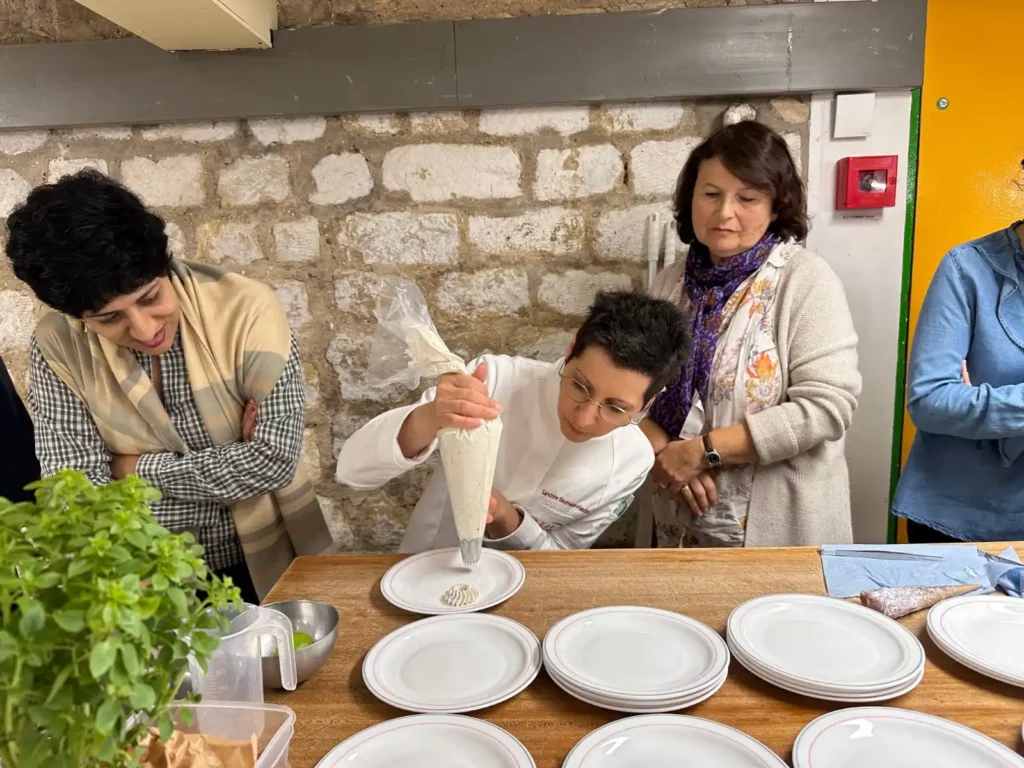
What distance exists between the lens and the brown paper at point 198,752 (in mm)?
703

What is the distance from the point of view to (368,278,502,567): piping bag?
1.26 m

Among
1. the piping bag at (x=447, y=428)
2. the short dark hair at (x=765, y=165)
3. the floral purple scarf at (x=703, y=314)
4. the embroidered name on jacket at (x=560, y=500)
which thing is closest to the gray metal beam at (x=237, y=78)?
the short dark hair at (x=765, y=165)

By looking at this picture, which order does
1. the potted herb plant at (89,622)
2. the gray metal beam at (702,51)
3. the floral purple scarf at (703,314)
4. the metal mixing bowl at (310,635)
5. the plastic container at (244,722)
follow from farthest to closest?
the gray metal beam at (702,51) < the floral purple scarf at (703,314) < the metal mixing bowl at (310,635) < the plastic container at (244,722) < the potted herb plant at (89,622)

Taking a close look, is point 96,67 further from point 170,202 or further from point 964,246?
point 964,246

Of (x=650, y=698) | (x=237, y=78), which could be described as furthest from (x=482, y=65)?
(x=650, y=698)

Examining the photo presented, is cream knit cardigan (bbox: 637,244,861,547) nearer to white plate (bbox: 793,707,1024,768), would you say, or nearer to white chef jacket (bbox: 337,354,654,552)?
white chef jacket (bbox: 337,354,654,552)

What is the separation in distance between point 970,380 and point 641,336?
39.1 inches

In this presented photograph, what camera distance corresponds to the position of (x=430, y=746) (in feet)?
3.01

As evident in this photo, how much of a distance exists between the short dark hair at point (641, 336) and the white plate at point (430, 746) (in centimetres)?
85

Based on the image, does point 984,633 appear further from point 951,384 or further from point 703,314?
point 703,314

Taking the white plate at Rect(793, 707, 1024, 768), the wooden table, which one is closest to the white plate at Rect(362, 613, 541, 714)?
the wooden table

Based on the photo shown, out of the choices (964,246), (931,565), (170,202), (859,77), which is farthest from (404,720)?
(859,77)

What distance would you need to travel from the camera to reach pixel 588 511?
1757 millimetres

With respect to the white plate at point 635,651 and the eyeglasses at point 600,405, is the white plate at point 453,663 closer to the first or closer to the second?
the white plate at point 635,651
